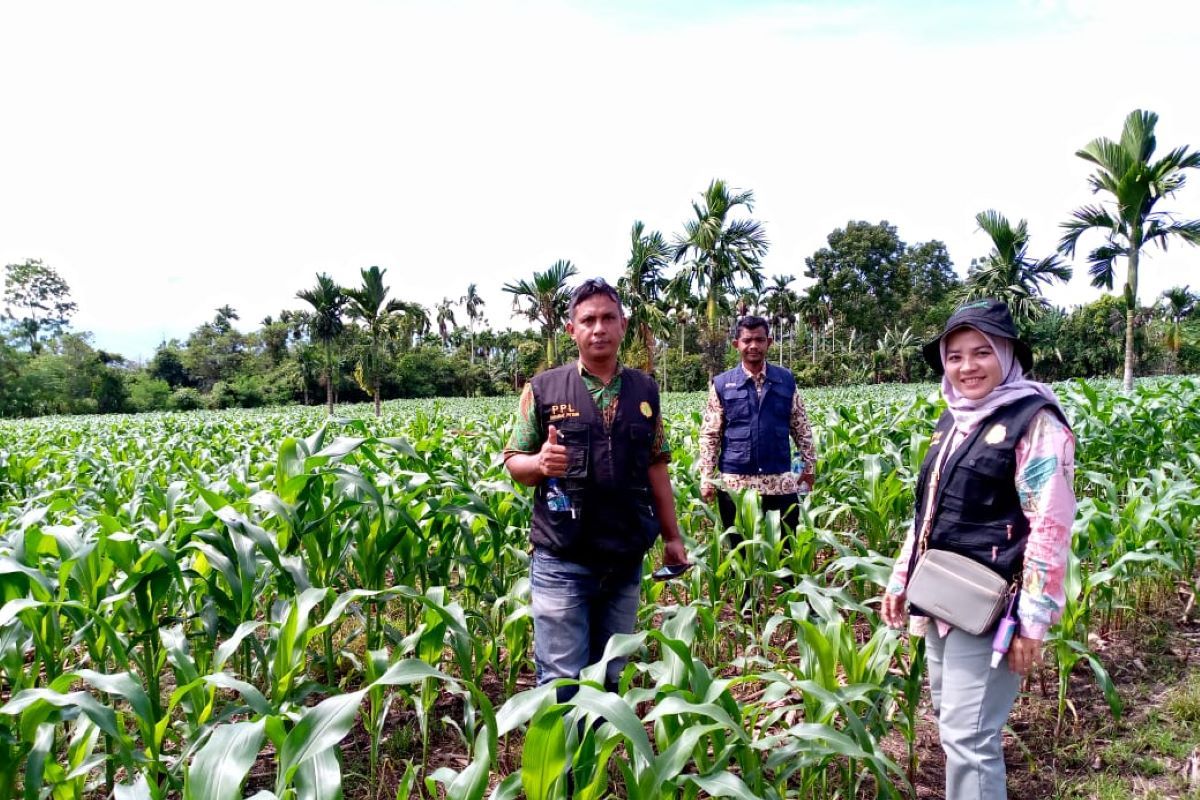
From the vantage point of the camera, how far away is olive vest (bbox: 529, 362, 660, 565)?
2.07m

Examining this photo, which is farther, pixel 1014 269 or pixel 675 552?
pixel 1014 269

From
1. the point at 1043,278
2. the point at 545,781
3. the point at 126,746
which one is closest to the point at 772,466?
the point at 545,781

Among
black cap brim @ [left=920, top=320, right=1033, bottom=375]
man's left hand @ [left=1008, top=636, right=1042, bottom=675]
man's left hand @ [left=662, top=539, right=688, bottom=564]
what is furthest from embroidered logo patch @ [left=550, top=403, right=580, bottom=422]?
man's left hand @ [left=1008, top=636, right=1042, bottom=675]

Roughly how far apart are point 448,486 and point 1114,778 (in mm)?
2902

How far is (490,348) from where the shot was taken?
2494 inches

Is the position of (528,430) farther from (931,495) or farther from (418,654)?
(931,495)

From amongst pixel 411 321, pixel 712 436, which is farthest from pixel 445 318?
pixel 712 436

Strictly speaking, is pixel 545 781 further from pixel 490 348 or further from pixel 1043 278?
pixel 490 348

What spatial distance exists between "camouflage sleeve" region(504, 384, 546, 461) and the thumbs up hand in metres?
0.17

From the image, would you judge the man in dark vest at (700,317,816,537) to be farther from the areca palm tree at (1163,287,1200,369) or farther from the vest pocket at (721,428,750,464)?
the areca palm tree at (1163,287,1200,369)

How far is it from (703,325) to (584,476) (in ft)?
137

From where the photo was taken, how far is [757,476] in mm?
3664

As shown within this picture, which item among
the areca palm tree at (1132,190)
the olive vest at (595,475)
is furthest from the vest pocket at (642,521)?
the areca palm tree at (1132,190)

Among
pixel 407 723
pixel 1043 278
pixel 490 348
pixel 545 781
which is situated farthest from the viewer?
pixel 490 348
